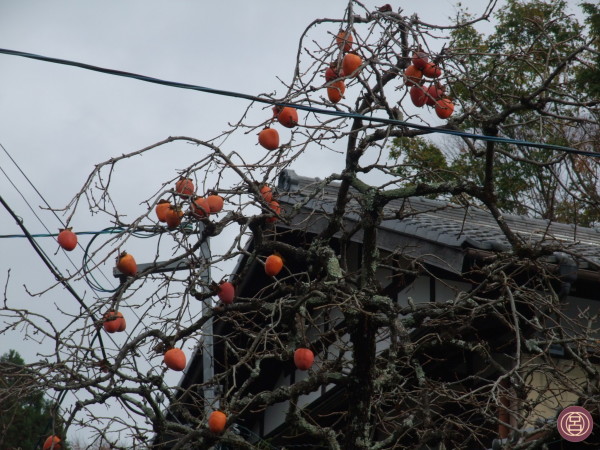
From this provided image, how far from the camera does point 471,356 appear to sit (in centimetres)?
638

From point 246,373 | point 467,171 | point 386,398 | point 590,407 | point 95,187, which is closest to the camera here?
point 95,187

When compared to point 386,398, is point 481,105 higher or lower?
higher

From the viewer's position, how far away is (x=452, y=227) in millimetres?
6590

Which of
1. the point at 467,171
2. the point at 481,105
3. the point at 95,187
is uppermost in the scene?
the point at 467,171

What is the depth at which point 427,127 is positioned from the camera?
3877mm

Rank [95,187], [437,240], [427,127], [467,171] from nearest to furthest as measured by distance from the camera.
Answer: [427,127], [95,187], [437,240], [467,171]

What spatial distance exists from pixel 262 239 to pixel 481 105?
5.01 feet

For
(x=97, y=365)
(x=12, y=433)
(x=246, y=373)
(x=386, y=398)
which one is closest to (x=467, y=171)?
(x=246, y=373)

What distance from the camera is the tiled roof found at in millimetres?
4688

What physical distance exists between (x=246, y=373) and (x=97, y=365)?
4306mm

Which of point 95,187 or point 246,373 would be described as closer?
point 95,187

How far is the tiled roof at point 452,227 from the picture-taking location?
4688 millimetres

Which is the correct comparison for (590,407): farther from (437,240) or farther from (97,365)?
(97,365)

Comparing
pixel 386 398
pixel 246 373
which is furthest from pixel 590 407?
pixel 246 373
